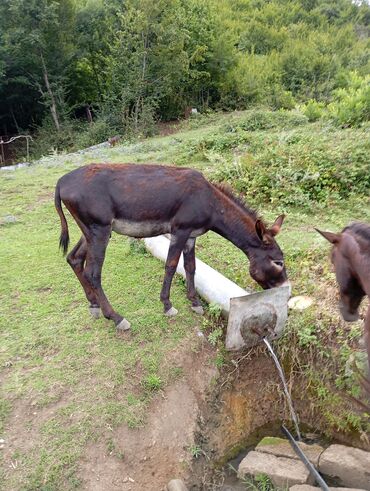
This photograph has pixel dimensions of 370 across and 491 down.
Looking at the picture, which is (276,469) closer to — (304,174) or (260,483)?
(260,483)

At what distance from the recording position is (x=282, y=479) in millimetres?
4168

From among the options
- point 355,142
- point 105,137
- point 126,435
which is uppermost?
point 355,142

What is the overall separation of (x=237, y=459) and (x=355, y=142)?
748 centimetres

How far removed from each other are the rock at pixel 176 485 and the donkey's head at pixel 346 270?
2145 mm

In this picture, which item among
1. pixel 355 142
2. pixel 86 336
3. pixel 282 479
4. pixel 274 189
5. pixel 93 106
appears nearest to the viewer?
pixel 282 479

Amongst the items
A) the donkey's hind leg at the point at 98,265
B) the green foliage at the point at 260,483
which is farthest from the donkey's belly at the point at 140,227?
the green foliage at the point at 260,483

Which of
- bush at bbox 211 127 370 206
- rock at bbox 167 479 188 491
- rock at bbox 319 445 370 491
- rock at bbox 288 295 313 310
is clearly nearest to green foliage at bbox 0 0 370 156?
bush at bbox 211 127 370 206

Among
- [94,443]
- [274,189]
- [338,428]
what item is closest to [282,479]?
[338,428]

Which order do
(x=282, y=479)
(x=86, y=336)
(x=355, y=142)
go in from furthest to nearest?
(x=355, y=142), (x=86, y=336), (x=282, y=479)

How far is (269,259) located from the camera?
17.3 feet

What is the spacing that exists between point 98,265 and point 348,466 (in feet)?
10.8

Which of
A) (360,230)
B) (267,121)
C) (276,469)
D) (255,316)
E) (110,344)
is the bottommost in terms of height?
(267,121)

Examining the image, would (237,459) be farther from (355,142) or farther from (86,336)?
(355,142)

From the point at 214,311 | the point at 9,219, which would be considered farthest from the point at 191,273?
the point at 9,219
